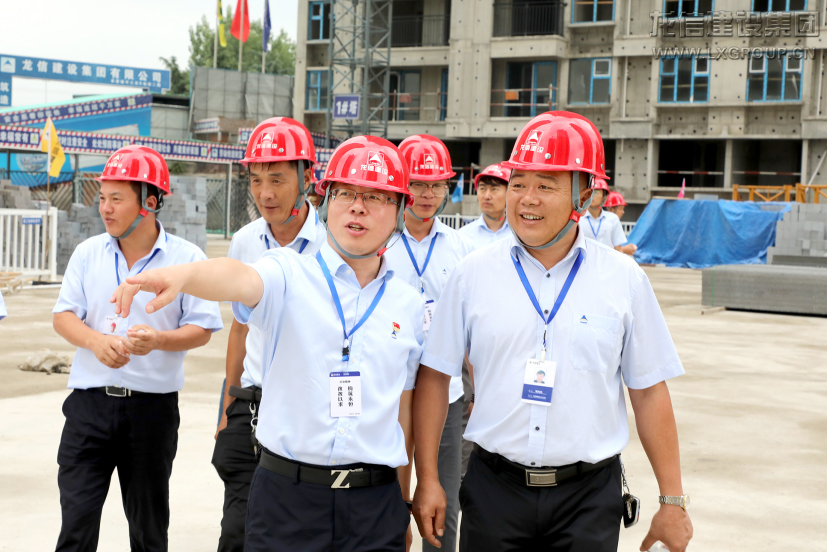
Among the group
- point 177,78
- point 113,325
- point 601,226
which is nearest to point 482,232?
point 113,325

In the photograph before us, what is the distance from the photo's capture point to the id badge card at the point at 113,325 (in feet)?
12.7

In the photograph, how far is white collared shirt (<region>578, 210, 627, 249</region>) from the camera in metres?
10.9

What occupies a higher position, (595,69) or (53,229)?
(595,69)

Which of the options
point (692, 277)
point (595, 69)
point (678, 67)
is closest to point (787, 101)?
point (678, 67)

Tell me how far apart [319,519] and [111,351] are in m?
1.42

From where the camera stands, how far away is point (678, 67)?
35781 millimetres

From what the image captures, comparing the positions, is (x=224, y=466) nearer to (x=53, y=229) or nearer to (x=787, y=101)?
(x=53, y=229)

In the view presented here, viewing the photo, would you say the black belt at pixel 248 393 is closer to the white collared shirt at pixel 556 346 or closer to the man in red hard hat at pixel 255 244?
the man in red hard hat at pixel 255 244

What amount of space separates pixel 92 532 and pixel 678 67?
35670mm

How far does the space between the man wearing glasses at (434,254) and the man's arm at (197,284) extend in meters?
1.73

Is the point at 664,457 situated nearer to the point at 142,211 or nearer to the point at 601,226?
the point at 142,211

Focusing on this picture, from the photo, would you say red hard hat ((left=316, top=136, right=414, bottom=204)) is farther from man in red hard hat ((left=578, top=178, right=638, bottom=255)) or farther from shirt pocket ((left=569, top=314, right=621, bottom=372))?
man in red hard hat ((left=578, top=178, right=638, bottom=255))

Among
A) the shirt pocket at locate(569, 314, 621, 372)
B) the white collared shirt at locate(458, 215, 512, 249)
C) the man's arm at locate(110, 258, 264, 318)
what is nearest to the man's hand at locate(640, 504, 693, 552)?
the shirt pocket at locate(569, 314, 621, 372)

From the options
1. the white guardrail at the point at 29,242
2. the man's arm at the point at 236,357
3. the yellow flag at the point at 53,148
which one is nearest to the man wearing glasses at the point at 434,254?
the man's arm at the point at 236,357
